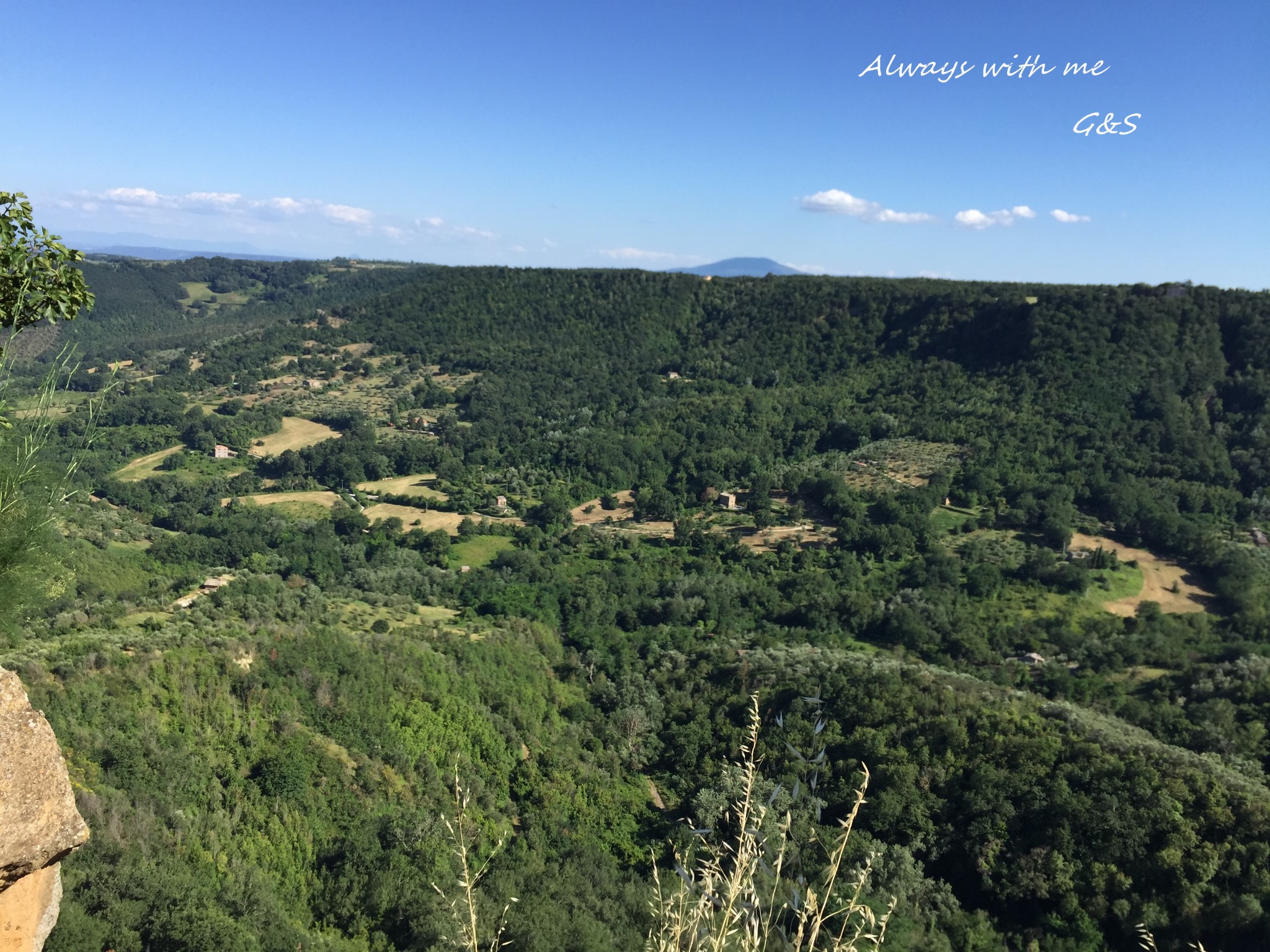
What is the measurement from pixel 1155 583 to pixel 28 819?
53795mm

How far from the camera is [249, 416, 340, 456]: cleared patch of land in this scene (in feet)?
246

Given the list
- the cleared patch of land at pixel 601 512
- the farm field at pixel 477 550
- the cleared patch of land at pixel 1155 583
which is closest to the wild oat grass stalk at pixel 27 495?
the farm field at pixel 477 550

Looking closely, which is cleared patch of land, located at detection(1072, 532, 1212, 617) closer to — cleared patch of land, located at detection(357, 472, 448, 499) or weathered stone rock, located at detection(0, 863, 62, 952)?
weathered stone rock, located at detection(0, 863, 62, 952)

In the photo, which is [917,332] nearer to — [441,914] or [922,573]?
[922,573]

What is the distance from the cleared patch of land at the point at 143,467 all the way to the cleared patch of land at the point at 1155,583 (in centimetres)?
7339

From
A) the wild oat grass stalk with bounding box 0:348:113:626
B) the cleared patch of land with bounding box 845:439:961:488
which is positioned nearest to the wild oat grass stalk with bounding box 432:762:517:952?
the wild oat grass stalk with bounding box 0:348:113:626

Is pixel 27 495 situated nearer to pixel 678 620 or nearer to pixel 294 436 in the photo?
pixel 678 620

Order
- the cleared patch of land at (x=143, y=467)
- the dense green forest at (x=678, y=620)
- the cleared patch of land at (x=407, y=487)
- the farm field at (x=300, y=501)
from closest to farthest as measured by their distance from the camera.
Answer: the dense green forest at (x=678, y=620) < the farm field at (x=300, y=501) < the cleared patch of land at (x=143, y=467) < the cleared patch of land at (x=407, y=487)

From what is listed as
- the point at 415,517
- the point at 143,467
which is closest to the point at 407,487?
the point at 415,517

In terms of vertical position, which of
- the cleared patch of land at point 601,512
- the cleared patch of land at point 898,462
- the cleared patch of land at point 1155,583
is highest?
the cleared patch of land at point 898,462

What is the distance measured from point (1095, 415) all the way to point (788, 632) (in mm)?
38340

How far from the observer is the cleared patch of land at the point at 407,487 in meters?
65.5

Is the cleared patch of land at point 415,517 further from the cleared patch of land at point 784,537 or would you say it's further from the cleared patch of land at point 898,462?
the cleared patch of land at point 898,462

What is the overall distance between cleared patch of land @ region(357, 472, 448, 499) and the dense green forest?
0.45 meters
